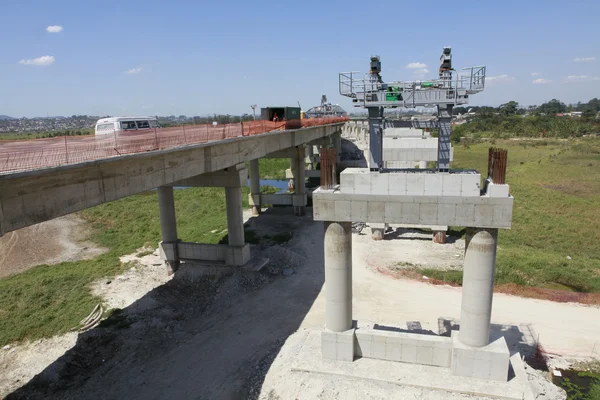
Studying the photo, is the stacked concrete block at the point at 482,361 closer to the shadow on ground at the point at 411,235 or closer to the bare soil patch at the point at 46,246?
the shadow on ground at the point at 411,235

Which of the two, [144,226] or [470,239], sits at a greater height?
[470,239]

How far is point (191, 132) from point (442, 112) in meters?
11.5

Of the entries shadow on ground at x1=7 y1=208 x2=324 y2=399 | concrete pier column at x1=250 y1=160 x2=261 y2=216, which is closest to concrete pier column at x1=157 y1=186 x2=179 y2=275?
shadow on ground at x1=7 y1=208 x2=324 y2=399

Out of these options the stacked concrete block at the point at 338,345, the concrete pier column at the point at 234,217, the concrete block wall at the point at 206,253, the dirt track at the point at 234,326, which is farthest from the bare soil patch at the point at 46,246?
the stacked concrete block at the point at 338,345

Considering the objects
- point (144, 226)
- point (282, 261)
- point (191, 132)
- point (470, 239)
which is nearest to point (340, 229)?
point (470, 239)

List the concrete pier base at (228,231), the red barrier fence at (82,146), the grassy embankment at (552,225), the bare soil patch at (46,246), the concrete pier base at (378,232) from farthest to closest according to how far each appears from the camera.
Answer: the bare soil patch at (46,246)
the concrete pier base at (378,232)
the concrete pier base at (228,231)
the grassy embankment at (552,225)
the red barrier fence at (82,146)

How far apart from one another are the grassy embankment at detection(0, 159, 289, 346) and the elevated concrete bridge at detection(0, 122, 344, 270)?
584cm

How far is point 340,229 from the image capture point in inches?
599

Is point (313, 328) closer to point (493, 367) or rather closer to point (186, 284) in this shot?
point (493, 367)

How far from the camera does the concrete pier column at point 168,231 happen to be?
26734mm

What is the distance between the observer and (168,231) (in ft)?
88.4

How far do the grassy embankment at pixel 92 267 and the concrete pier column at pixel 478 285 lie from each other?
1855cm

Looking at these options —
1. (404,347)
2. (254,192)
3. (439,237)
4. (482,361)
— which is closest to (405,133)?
(439,237)

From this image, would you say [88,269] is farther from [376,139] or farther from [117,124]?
[376,139]
